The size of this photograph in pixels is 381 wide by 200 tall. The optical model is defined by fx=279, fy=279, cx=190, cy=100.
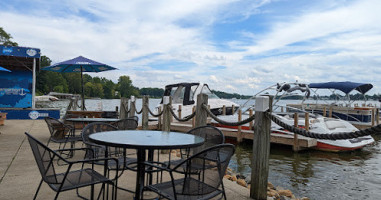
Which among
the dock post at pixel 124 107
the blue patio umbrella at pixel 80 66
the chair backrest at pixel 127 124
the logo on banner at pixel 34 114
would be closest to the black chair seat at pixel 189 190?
the chair backrest at pixel 127 124

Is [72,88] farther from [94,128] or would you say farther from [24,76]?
[94,128]

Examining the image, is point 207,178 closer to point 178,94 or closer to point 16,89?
point 178,94

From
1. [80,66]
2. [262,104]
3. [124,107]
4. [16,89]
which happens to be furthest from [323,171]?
[16,89]

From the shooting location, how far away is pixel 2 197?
132 inches

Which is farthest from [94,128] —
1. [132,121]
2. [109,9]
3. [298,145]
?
[109,9]

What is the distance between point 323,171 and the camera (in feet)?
28.1

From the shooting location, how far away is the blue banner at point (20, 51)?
1356 centimetres

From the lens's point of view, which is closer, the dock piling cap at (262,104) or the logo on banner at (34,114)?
the dock piling cap at (262,104)

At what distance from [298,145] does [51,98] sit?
2544 inches

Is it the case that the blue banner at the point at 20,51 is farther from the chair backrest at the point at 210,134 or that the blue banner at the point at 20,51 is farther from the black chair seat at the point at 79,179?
the black chair seat at the point at 79,179

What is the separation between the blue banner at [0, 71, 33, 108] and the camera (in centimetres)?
1523

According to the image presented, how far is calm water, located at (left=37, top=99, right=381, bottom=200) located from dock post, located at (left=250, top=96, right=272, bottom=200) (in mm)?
3347

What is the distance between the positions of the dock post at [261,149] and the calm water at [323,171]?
11.0 feet

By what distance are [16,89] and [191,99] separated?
9945mm
